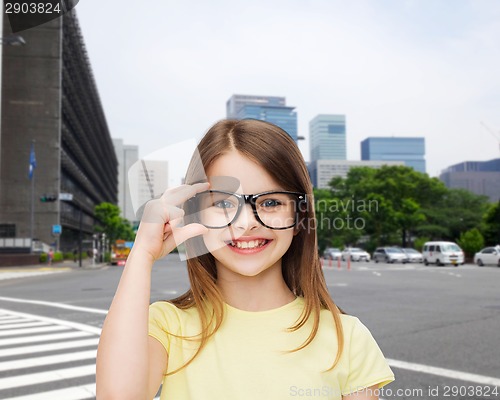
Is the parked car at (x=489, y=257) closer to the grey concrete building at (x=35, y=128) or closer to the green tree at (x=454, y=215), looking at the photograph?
the green tree at (x=454, y=215)

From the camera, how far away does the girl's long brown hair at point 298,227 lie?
67.4 inches

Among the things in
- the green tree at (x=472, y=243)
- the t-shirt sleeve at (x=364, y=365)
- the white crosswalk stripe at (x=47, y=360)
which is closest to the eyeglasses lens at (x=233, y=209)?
the t-shirt sleeve at (x=364, y=365)

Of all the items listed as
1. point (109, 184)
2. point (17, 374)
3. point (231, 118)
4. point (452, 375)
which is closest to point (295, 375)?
point (231, 118)

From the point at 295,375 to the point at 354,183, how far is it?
76.7 metres

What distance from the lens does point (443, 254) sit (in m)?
39.1

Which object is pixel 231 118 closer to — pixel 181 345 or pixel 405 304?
pixel 181 345

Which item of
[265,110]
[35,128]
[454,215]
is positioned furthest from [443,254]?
[35,128]

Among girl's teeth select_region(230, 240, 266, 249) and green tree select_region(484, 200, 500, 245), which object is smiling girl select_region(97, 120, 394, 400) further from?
green tree select_region(484, 200, 500, 245)

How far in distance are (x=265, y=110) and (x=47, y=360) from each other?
6395 millimetres

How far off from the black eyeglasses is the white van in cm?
3999

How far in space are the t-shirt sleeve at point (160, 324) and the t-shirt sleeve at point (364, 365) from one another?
1.89 feet

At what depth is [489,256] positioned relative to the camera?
38.1m

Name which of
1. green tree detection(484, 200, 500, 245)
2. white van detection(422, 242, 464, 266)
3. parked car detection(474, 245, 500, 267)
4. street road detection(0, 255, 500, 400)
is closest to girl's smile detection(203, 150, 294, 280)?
street road detection(0, 255, 500, 400)

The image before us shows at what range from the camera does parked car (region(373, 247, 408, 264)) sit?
46.7 meters
